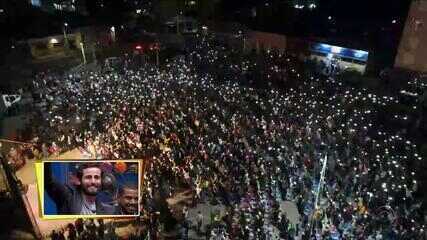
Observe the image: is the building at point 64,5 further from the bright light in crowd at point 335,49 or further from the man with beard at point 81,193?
the man with beard at point 81,193

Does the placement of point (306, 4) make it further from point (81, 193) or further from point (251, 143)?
point (81, 193)

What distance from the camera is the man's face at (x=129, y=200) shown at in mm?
8172

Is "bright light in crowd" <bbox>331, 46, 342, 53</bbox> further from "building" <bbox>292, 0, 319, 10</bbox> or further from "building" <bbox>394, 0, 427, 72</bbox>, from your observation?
"building" <bbox>292, 0, 319, 10</bbox>

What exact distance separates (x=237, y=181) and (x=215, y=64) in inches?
464

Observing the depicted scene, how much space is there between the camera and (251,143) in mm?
14742

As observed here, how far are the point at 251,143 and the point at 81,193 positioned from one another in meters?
7.54

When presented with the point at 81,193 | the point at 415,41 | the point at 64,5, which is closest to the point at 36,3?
the point at 64,5

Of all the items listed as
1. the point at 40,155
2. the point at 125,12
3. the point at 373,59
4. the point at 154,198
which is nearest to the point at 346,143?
the point at 154,198

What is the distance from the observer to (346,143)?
48.5 feet

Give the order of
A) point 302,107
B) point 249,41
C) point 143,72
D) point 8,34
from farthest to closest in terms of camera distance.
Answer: point 8,34
point 249,41
point 143,72
point 302,107

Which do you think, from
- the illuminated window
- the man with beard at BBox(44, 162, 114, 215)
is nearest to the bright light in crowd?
the man with beard at BBox(44, 162, 114, 215)

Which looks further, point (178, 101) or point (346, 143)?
point (178, 101)

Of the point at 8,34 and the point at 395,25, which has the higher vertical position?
the point at 395,25

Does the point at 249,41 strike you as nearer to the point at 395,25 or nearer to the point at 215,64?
the point at 215,64
